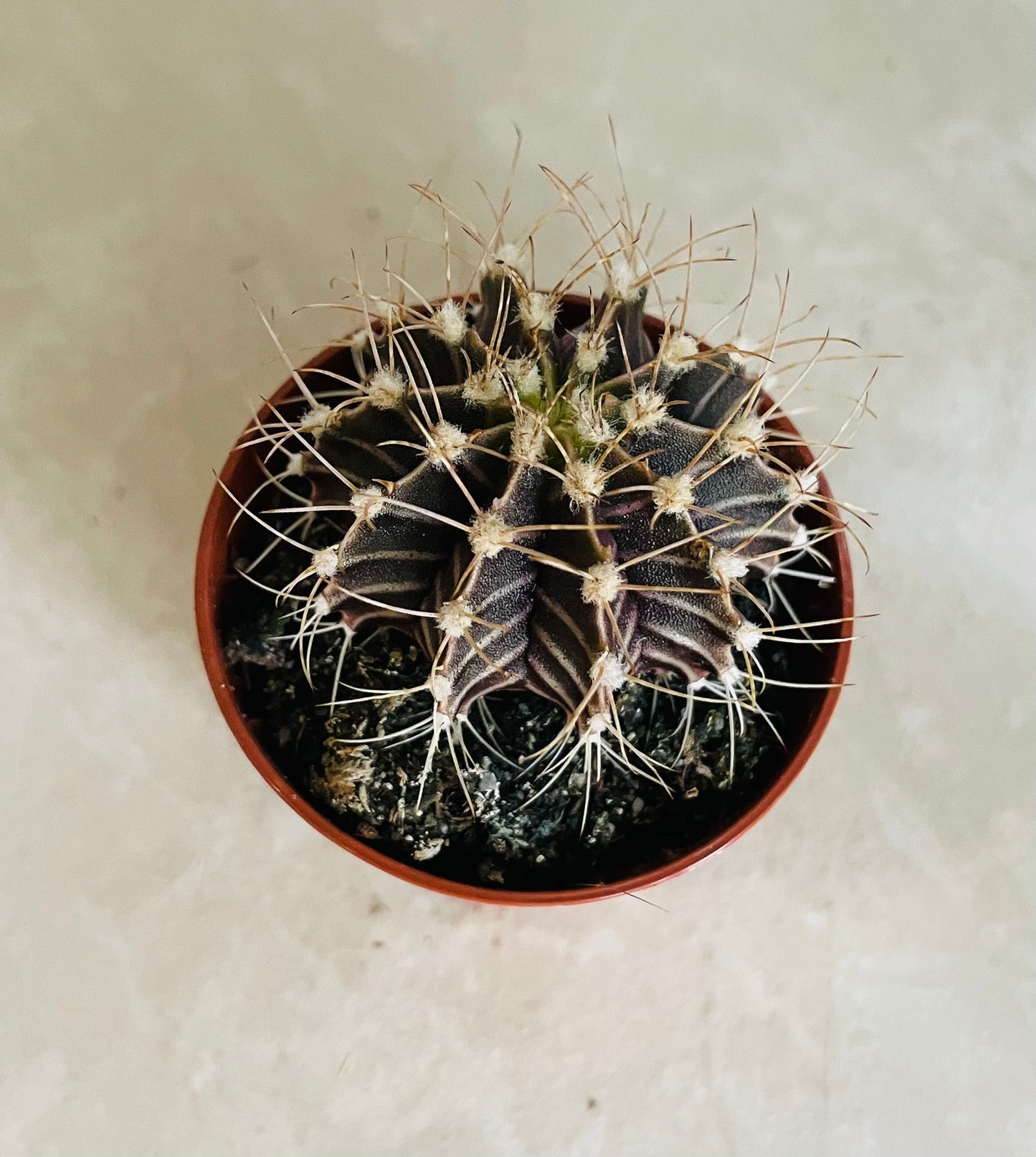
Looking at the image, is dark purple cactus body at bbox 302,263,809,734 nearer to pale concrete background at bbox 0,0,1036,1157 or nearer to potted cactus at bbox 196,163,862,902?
potted cactus at bbox 196,163,862,902

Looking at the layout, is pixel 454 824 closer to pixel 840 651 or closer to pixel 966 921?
pixel 840 651

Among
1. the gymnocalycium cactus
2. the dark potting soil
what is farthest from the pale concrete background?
the gymnocalycium cactus

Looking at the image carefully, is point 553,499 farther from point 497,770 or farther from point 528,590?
A: point 497,770

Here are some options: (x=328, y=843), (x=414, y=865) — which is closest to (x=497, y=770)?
(x=414, y=865)

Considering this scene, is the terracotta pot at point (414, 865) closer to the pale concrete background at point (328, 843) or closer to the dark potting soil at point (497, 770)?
the dark potting soil at point (497, 770)

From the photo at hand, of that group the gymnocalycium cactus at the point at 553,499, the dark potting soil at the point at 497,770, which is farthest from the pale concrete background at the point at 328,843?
the gymnocalycium cactus at the point at 553,499

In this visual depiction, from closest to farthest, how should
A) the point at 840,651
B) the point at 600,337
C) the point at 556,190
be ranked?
1. the point at 600,337
2. the point at 840,651
3. the point at 556,190

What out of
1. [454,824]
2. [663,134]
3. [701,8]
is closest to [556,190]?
[663,134]
